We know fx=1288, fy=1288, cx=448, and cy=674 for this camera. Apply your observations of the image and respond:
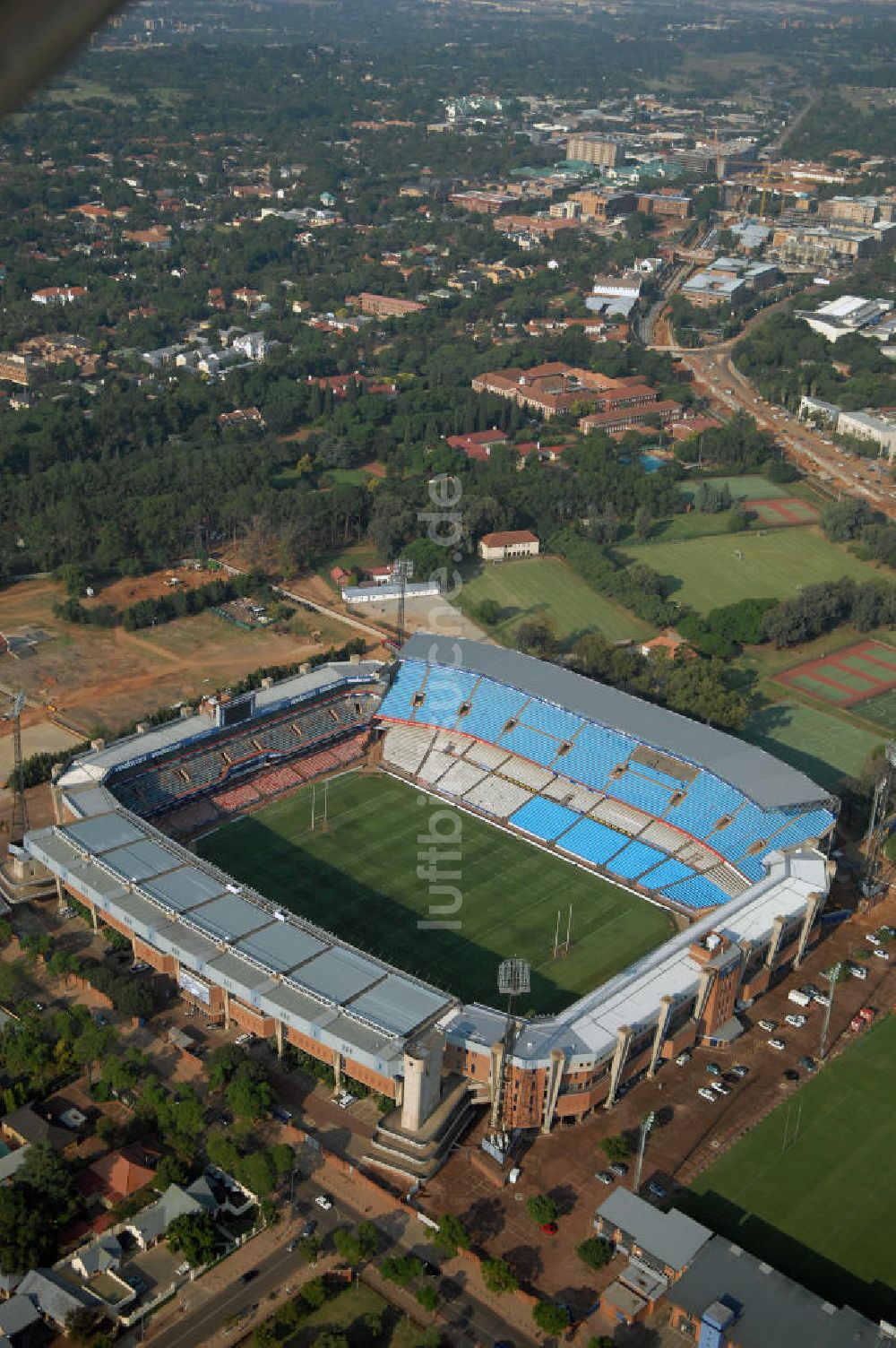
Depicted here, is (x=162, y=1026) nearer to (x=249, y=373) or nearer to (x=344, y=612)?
(x=344, y=612)

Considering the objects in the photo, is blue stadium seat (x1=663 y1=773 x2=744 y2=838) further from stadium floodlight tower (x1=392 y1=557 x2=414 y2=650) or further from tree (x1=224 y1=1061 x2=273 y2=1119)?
tree (x1=224 y1=1061 x2=273 y2=1119)

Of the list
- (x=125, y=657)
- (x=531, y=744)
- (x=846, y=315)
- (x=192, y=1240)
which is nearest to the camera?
(x=192, y=1240)

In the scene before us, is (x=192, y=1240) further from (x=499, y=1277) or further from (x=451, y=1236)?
(x=499, y=1277)

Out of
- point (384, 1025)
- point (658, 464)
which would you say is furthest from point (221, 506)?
point (384, 1025)

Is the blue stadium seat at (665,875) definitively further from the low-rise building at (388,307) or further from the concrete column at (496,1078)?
the low-rise building at (388,307)

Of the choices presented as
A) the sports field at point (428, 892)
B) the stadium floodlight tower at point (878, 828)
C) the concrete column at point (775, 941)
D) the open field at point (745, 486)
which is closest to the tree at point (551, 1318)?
the sports field at point (428, 892)

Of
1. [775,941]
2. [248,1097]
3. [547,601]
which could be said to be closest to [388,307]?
[547,601]

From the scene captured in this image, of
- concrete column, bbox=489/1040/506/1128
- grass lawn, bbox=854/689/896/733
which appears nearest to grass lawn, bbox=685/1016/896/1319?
concrete column, bbox=489/1040/506/1128
